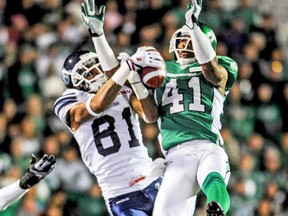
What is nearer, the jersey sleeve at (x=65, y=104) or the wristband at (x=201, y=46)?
the wristband at (x=201, y=46)

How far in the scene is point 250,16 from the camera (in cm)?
1512

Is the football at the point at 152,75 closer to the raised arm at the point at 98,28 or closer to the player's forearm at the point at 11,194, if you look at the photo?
the raised arm at the point at 98,28

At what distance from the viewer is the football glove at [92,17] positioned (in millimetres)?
8602

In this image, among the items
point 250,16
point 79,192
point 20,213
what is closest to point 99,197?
point 79,192

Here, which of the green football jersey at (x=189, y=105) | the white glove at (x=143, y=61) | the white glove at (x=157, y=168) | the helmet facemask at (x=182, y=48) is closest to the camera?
the white glove at (x=143, y=61)

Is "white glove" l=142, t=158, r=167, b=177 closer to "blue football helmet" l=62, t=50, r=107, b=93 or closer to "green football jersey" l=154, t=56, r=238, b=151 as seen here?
"green football jersey" l=154, t=56, r=238, b=151

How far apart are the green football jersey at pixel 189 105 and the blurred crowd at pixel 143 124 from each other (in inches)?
147

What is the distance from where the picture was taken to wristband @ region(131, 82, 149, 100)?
28.0 ft

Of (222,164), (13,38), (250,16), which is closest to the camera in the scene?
(222,164)

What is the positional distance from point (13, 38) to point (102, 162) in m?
5.20

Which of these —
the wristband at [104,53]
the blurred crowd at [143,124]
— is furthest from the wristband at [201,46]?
the blurred crowd at [143,124]

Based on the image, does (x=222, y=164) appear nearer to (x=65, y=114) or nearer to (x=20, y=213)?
(x=65, y=114)

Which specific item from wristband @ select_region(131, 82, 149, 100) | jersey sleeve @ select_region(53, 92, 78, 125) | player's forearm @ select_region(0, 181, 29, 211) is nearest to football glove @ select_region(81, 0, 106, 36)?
wristband @ select_region(131, 82, 149, 100)

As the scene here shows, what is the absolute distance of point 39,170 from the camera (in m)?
8.90
